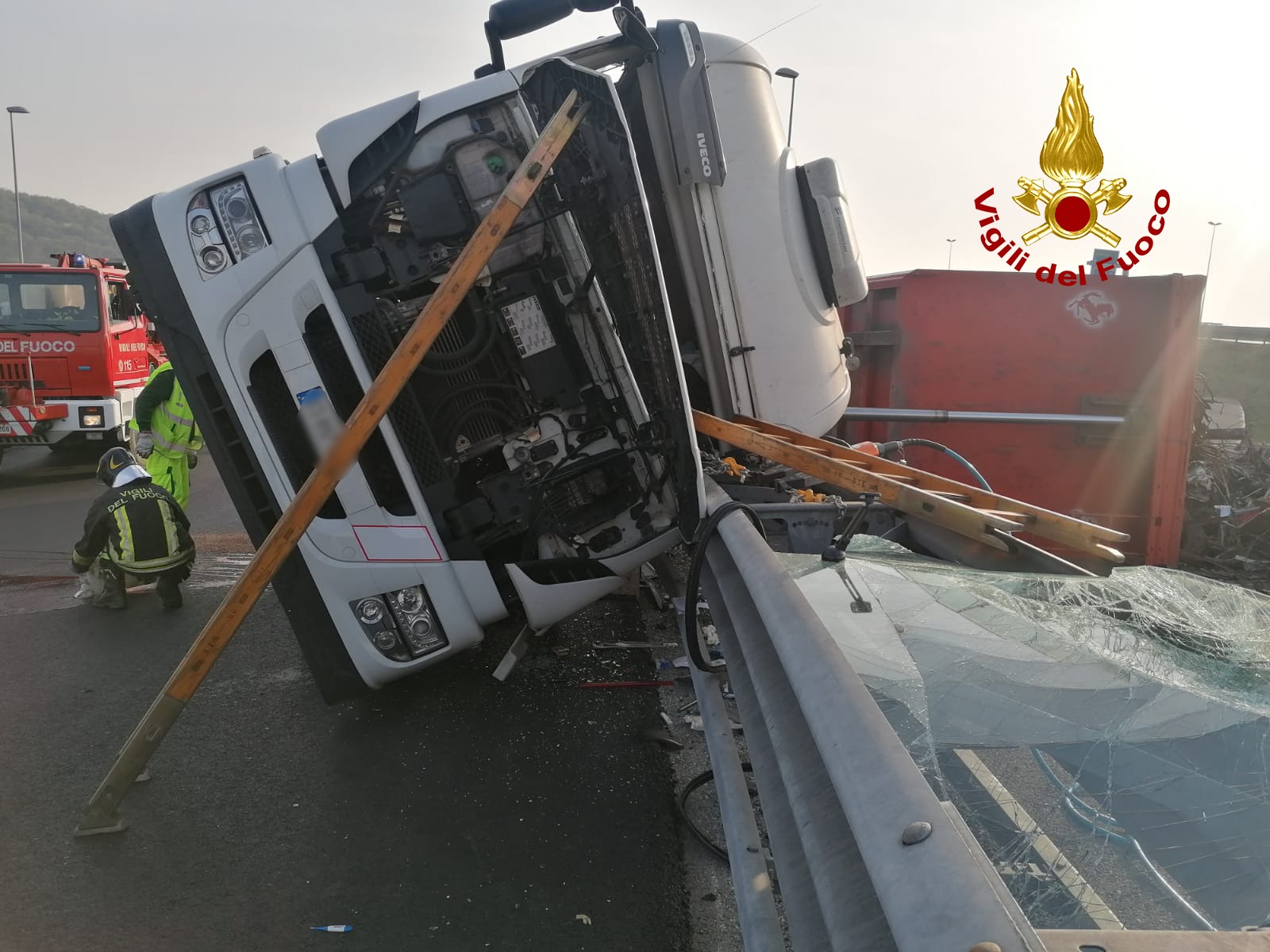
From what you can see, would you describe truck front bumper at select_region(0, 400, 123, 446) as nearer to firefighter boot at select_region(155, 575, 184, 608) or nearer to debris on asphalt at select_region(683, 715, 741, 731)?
firefighter boot at select_region(155, 575, 184, 608)

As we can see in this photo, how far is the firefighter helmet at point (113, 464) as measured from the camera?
5.20 meters

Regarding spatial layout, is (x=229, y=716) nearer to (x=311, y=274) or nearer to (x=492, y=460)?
(x=492, y=460)

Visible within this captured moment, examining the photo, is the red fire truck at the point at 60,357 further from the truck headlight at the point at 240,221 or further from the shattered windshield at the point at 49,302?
the truck headlight at the point at 240,221

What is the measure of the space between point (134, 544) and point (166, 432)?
1.13m

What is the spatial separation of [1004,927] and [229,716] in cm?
346

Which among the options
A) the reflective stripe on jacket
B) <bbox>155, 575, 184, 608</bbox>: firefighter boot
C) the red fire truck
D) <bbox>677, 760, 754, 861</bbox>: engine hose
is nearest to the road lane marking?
<bbox>677, 760, 754, 861</bbox>: engine hose

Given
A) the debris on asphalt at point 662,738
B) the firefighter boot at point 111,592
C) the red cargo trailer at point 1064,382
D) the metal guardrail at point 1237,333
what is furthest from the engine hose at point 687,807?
the metal guardrail at point 1237,333

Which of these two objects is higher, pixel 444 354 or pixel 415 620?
pixel 444 354

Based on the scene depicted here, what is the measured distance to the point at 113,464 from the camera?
206 inches

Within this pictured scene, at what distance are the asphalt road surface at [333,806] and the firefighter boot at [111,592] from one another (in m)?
0.31

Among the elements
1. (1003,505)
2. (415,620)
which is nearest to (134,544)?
(415,620)

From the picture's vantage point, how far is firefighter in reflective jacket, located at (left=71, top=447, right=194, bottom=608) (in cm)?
489

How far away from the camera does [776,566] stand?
2.14 m

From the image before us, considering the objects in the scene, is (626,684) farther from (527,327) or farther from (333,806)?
(527,327)
